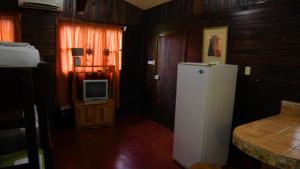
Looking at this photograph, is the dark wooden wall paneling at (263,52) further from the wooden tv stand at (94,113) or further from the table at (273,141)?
the wooden tv stand at (94,113)

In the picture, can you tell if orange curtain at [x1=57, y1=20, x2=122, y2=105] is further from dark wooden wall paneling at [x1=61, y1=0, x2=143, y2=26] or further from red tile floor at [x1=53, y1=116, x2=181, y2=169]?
red tile floor at [x1=53, y1=116, x2=181, y2=169]

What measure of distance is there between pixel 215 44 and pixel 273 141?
180cm

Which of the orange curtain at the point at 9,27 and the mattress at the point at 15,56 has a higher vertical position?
the orange curtain at the point at 9,27

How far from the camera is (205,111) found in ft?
7.63

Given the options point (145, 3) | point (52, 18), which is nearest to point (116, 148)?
point (52, 18)

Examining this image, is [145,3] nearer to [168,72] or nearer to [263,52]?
[168,72]

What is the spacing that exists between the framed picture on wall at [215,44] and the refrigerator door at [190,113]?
0.63 metres

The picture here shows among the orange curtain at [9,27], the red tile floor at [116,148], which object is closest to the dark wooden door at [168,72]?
the red tile floor at [116,148]

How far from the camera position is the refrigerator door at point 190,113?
236 centimetres

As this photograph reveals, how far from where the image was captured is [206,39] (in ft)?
10.2

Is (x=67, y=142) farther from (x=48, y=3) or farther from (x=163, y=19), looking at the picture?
(x=163, y=19)

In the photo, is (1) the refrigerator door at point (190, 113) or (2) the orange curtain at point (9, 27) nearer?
(1) the refrigerator door at point (190, 113)

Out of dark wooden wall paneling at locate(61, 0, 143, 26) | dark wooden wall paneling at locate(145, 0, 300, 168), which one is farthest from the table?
dark wooden wall paneling at locate(61, 0, 143, 26)

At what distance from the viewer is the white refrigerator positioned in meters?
2.33
